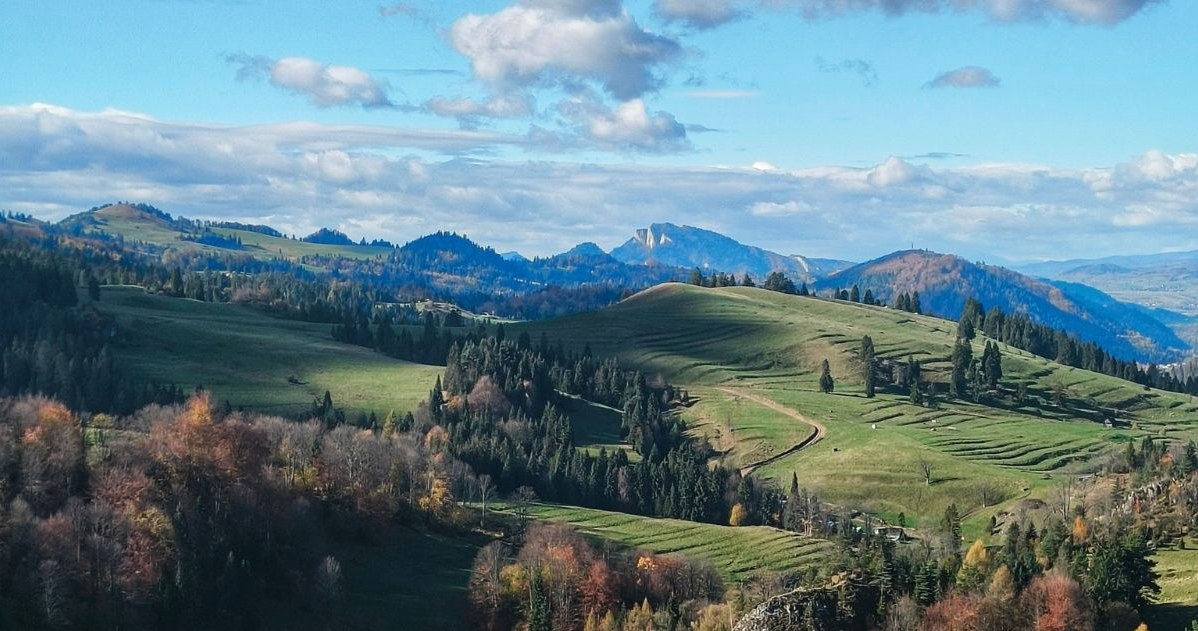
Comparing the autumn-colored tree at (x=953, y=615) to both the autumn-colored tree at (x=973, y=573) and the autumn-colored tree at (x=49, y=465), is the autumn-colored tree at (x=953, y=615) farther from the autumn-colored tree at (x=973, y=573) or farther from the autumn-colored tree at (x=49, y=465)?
the autumn-colored tree at (x=49, y=465)

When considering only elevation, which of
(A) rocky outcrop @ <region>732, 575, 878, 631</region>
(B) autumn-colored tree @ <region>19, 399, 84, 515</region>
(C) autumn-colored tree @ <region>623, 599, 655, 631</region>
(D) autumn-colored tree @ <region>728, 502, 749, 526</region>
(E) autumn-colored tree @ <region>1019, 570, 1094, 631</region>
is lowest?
(D) autumn-colored tree @ <region>728, 502, 749, 526</region>

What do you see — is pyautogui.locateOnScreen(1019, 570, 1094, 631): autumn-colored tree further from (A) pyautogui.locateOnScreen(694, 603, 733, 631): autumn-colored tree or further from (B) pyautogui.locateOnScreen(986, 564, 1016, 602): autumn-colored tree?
(A) pyautogui.locateOnScreen(694, 603, 733, 631): autumn-colored tree

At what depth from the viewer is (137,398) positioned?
184250mm

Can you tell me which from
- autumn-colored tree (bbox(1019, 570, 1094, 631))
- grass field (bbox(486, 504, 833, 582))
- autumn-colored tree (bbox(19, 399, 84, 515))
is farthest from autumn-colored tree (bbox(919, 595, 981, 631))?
autumn-colored tree (bbox(19, 399, 84, 515))

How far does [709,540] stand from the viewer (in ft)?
460

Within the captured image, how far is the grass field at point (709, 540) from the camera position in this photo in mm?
130375

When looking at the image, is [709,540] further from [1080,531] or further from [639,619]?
[1080,531]

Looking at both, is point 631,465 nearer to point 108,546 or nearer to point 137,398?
point 137,398

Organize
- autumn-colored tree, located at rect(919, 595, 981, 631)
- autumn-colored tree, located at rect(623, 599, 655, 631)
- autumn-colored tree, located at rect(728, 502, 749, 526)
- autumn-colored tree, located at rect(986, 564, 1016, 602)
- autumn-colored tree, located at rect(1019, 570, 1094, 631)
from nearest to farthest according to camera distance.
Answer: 1. autumn-colored tree, located at rect(1019, 570, 1094, 631)
2. autumn-colored tree, located at rect(919, 595, 981, 631)
3. autumn-colored tree, located at rect(986, 564, 1016, 602)
4. autumn-colored tree, located at rect(623, 599, 655, 631)
5. autumn-colored tree, located at rect(728, 502, 749, 526)

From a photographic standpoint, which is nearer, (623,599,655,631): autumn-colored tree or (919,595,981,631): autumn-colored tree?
(919,595,981,631): autumn-colored tree

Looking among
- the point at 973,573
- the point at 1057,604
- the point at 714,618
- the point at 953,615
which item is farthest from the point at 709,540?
the point at 1057,604

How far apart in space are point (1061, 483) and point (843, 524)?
44089mm

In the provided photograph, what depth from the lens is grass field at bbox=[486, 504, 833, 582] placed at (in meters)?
130

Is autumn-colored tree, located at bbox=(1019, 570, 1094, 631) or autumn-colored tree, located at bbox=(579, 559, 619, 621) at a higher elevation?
autumn-colored tree, located at bbox=(1019, 570, 1094, 631)
